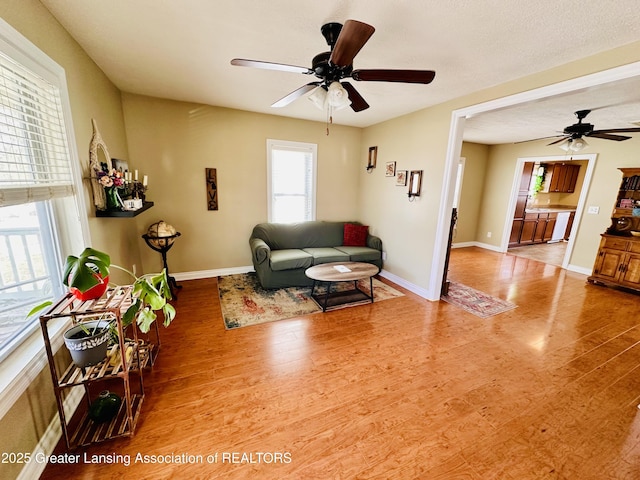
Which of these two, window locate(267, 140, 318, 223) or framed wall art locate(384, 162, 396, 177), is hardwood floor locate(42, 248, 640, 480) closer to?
window locate(267, 140, 318, 223)

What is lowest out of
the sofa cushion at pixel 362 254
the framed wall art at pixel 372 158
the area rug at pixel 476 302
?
the area rug at pixel 476 302

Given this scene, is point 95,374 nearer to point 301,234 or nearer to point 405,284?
point 301,234

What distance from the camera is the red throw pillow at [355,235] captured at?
4.44 metres

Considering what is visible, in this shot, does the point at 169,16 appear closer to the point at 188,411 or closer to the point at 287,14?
the point at 287,14

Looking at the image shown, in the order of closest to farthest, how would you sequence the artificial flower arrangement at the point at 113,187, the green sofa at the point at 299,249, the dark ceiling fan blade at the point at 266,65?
the dark ceiling fan blade at the point at 266,65 → the artificial flower arrangement at the point at 113,187 → the green sofa at the point at 299,249

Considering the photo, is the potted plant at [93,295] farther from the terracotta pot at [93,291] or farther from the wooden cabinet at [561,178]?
the wooden cabinet at [561,178]

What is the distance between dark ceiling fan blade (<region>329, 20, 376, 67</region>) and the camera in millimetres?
1256

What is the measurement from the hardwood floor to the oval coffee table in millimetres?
290

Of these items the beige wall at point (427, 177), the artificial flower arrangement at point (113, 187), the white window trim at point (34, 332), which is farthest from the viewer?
the beige wall at point (427, 177)

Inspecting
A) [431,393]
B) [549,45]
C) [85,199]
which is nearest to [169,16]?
[85,199]

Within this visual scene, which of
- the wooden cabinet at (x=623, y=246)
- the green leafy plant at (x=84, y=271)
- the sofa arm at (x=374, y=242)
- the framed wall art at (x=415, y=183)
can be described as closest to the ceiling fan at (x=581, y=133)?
the wooden cabinet at (x=623, y=246)

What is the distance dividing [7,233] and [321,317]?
2.52 m

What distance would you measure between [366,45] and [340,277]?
7.50 ft

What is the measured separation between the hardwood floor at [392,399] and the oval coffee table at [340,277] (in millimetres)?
290
